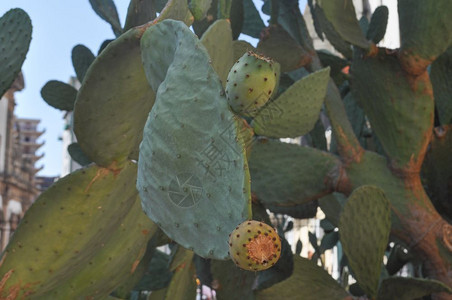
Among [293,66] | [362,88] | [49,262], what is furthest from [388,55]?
[49,262]

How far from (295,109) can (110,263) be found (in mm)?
712

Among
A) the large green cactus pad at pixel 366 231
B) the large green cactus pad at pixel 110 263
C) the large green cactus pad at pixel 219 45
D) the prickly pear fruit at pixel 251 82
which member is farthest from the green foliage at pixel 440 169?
the prickly pear fruit at pixel 251 82

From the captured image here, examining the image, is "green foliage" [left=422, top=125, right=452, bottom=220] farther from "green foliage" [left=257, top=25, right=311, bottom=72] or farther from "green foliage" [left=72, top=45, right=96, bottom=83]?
"green foliage" [left=72, top=45, right=96, bottom=83]

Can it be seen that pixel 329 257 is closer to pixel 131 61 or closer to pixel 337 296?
pixel 337 296

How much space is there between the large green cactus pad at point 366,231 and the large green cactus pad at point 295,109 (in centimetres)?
30

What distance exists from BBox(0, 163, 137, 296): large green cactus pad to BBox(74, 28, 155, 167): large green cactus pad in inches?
2.5

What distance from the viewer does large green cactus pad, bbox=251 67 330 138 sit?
189cm

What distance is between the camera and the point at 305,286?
195 cm

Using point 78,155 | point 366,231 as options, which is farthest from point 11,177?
point 366,231

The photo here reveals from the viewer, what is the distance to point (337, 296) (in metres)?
1.97

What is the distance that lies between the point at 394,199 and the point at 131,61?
3.71 feet

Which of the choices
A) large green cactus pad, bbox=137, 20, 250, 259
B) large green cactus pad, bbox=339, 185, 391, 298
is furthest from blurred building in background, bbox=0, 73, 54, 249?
large green cactus pad, bbox=137, 20, 250, 259

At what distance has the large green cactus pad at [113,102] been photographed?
1.32m

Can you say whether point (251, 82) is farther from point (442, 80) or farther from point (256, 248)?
point (442, 80)
